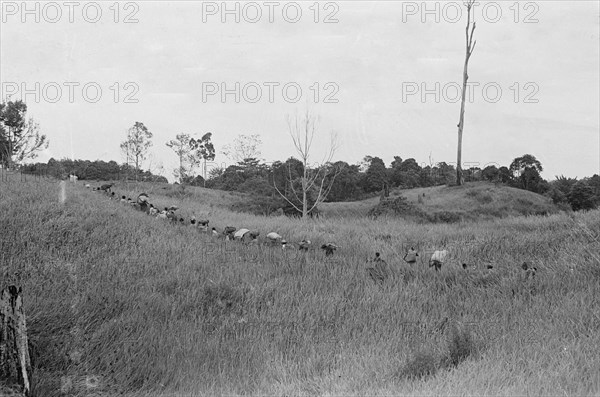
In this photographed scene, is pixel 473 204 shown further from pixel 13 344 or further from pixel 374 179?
pixel 374 179

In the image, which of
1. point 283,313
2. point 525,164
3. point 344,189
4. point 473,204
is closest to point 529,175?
point 525,164

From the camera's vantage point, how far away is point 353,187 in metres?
38.1

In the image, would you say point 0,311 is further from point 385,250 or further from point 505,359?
point 385,250

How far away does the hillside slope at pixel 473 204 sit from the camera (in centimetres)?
1772

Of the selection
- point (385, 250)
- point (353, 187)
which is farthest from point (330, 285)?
point (353, 187)

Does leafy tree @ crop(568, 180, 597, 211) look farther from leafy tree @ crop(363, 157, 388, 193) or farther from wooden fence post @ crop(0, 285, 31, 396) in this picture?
leafy tree @ crop(363, 157, 388, 193)

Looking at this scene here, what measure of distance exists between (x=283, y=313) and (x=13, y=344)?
259 cm

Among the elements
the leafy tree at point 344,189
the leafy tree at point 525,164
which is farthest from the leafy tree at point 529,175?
the leafy tree at point 344,189

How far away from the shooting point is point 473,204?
65.6 ft

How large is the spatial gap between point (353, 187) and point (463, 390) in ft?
117

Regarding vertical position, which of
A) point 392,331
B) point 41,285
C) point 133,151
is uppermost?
point 133,151

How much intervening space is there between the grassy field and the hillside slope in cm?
951

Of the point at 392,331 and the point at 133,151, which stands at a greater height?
the point at 133,151

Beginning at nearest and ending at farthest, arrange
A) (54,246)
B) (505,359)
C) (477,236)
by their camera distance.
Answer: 1. (505,359)
2. (54,246)
3. (477,236)
